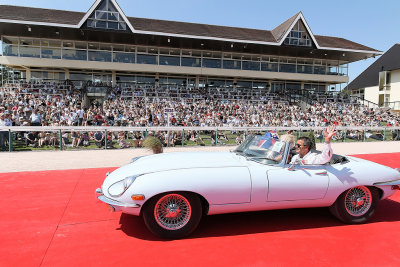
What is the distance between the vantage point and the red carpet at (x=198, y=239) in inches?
121

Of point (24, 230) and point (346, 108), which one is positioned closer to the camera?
point (24, 230)

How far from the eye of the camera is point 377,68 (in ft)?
153

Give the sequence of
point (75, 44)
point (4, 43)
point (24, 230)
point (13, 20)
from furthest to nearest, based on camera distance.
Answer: point (75, 44), point (4, 43), point (13, 20), point (24, 230)

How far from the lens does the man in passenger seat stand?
13.1 ft

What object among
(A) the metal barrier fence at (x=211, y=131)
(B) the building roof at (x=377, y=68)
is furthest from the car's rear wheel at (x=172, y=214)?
(B) the building roof at (x=377, y=68)

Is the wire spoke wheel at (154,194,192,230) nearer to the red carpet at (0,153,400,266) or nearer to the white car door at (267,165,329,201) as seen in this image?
the red carpet at (0,153,400,266)

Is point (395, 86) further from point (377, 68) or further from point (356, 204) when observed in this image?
point (356, 204)

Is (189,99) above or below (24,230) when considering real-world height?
above

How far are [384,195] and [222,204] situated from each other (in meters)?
2.73

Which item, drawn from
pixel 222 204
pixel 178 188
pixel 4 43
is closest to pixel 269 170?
pixel 222 204

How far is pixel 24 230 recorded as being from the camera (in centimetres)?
379

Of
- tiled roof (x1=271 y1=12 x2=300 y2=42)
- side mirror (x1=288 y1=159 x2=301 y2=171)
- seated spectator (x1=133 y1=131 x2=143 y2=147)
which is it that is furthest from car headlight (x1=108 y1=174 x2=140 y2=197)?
tiled roof (x1=271 y1=12 x2=300 y2=42)

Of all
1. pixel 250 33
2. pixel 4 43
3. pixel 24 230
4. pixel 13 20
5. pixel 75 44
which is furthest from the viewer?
pixel 250 33

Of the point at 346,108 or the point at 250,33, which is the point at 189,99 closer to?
the point at 250,33
